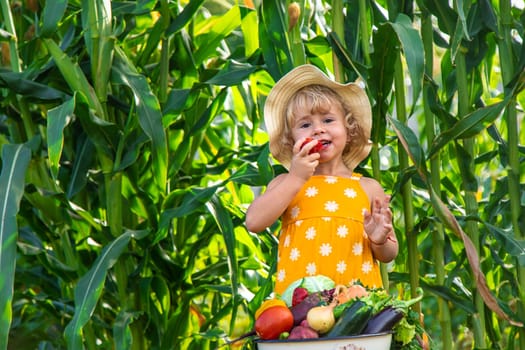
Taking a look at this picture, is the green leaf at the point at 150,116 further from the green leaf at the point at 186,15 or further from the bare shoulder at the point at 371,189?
the bare shoulder at the point at 371,189

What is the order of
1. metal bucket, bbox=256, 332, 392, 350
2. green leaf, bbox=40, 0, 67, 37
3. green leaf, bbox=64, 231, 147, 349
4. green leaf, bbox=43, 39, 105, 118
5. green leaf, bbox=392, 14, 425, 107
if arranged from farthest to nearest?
green leaf, bbox=43, 39, 105, 118 → green leaf, bbox=40, 0, 67, 37 → green leaf, bbox=64, 231, 147, 349 → green leaf, bbox=392, 14, 425, 107 → metal bucket, bbox=256, 332, 392, 350

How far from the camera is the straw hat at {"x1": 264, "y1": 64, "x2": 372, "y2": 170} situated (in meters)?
2.03

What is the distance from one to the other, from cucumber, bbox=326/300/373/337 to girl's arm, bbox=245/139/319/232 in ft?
1.03

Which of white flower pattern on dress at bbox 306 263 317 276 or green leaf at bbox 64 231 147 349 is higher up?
white flower pattern on dress at bbox 306 263 317 276

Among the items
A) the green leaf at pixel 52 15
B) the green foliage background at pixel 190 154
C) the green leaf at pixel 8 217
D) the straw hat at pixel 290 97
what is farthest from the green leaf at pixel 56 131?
the straw hat at pixel 290 97

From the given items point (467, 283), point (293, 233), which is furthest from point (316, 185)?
point (467, 283)

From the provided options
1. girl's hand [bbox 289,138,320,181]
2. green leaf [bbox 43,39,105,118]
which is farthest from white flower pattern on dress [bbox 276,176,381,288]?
green leaf [bbox 43,39,105,118]

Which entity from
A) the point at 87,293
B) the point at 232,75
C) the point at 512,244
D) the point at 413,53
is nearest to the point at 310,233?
the point at 413,53

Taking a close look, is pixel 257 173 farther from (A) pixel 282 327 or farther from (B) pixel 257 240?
(A) pixel 282 327

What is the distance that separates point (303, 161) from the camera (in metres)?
1.88

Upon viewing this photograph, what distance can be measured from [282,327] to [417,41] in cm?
81

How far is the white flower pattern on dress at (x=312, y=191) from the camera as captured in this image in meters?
1.99

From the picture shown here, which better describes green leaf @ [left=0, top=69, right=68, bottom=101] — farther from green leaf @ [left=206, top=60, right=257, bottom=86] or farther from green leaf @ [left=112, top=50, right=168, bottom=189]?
green leaf @ [left=206, top=60, right=257, bottom=86]

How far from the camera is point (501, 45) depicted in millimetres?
2568
